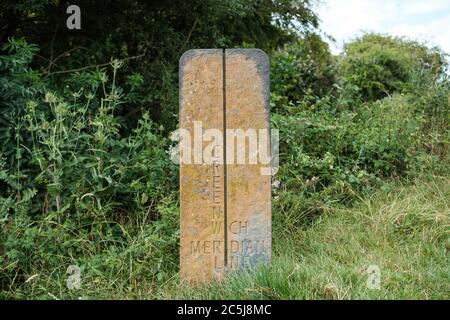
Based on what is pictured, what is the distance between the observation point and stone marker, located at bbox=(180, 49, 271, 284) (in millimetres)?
3650

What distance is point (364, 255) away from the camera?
3.96 metres

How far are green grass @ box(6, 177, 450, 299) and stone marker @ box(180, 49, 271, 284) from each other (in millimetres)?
185

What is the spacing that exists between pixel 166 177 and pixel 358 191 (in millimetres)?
1734

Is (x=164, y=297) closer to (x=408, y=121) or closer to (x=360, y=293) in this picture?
(x=360, y=293)

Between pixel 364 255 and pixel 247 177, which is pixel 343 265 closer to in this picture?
pixel 364 255

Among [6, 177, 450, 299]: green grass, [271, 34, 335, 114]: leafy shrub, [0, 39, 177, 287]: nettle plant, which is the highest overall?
[271, 34, 335, 114]: leafy shrub

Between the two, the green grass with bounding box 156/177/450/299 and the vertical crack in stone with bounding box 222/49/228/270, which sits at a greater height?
the vertical crack in stone with bounding box 222/49/228/270

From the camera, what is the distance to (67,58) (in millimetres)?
5883

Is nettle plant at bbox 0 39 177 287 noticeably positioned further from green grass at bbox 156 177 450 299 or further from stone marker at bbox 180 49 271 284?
green grass at bbox 156 177 450 299

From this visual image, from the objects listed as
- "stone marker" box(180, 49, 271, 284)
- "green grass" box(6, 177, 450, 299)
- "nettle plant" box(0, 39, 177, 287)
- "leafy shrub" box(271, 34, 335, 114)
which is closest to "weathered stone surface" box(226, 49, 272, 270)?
"stone marker" box(180, 49, 271, 284)

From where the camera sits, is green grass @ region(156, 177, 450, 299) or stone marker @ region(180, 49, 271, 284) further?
stone marker @ region(180, 49, 271, 284)

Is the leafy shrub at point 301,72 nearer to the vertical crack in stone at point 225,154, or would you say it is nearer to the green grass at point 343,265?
the green grass at point 343,265

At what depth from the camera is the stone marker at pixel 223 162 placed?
3650mm

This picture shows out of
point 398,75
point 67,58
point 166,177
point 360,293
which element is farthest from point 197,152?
point 398,75
